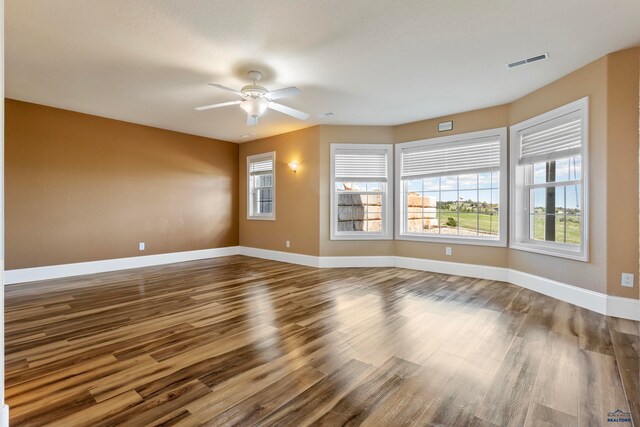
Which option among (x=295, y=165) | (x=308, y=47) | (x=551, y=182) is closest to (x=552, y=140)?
(x=551, y=182)

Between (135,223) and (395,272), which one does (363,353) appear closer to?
(395,272)

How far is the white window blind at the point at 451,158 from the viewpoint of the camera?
471 cm

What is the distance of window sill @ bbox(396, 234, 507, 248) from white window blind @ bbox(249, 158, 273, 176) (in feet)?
10.2

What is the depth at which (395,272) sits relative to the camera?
5145 millimetres

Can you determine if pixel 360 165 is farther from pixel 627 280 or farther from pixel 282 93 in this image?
pixel 627 280

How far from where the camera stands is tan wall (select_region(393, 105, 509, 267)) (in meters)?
4.62

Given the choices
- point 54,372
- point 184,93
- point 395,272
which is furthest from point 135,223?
→ point 395,272

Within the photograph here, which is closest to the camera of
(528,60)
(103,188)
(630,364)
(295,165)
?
(630,364)

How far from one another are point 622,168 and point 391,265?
340 centimetres

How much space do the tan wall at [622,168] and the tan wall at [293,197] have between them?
3.99 meters

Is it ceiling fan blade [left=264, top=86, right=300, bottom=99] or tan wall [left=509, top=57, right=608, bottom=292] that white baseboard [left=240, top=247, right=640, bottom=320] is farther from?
ceiling fan blade [left=264, top=86, right=300, bottom=99]

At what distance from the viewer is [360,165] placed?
571cm

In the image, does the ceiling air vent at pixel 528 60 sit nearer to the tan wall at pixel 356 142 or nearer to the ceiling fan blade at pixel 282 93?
the ceiling fan blade at pixel 282 93

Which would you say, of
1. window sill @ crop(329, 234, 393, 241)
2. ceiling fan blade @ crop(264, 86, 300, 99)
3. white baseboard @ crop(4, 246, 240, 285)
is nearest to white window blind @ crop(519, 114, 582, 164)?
window sill @ crop(329, 234, 393, 241)
